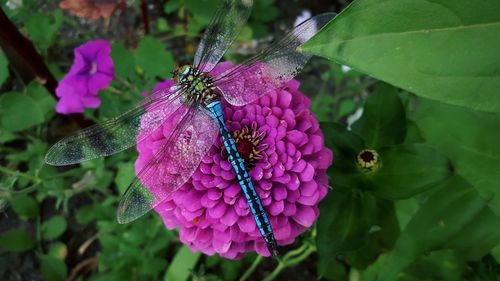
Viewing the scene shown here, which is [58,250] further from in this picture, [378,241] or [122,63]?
[378,241]

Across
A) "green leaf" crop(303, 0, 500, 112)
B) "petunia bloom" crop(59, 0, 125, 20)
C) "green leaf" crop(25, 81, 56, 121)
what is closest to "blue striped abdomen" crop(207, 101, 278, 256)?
"green leaf" crop(303, 0, 500, 112)

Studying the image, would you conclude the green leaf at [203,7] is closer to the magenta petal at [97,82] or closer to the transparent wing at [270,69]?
the magenta petal at [97,82]

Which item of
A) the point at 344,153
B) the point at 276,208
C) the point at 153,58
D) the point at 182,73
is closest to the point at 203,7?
the point at 153,58

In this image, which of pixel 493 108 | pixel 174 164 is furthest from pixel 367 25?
pixel 174 164

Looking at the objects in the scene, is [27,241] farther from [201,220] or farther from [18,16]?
[201,220]

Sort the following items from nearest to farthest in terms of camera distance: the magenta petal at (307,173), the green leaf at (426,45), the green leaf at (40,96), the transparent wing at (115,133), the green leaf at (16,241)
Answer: the green leaf at (426,45) < the magenta petal at (307,173) < the transparent wing at (115,133) < the green leaf at (40,96) < the green leaf at (16,241)

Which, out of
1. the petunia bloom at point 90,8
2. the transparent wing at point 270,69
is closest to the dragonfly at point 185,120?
the transparent wing at point 270,69
